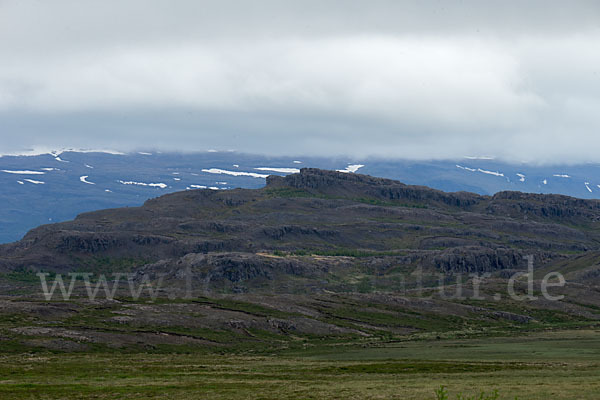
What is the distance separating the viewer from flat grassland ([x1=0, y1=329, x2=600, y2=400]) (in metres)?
68.1

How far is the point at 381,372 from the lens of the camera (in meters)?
91.0

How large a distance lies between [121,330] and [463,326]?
88152 mm

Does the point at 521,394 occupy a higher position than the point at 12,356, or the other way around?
the point at 521,394

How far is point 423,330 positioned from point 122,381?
11957cm

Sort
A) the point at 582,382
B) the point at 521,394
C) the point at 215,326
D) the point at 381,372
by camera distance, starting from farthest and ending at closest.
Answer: the point at 215,326, the point at 381,372, the point at 582,382, the point at 521,394

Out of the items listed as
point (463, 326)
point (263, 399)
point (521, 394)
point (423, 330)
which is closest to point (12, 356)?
point (263, 399)

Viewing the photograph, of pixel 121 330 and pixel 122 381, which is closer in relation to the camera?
pixel 122 381

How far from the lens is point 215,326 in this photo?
172875 mm

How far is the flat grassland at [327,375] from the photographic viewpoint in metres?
68.1

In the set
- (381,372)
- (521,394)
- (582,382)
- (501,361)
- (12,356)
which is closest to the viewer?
(521,394)

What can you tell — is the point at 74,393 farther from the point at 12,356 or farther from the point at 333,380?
the point at 12,356

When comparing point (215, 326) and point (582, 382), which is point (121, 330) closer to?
point (215, 326)

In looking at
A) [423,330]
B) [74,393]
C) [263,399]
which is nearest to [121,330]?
[423,330]

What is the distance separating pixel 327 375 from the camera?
287ft
